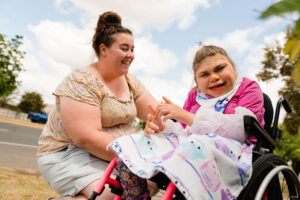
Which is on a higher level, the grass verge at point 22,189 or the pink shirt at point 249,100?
→ the pink shirt at point 249,100

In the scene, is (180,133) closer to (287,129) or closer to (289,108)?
(289,108)

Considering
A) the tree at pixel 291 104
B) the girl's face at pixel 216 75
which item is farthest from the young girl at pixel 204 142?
the tree at pixel 291 104

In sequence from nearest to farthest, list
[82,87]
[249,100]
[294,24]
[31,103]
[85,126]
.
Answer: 1. [294,24]
2. [249,100]
3. [85,126]
4. [82,87]
5. [31,103]

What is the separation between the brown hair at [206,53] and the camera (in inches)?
78.5

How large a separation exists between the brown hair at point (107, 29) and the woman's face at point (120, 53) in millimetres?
44

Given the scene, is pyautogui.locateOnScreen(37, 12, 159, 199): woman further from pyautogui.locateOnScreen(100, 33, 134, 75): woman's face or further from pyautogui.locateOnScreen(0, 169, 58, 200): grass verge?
pyautogui.locateOnScreen(0, 169, 58, 200): grass verge

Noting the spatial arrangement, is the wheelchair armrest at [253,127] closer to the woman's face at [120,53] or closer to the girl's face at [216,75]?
the girl's face at [216,75]

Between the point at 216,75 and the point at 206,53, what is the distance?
19cm

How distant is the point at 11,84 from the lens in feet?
64.1

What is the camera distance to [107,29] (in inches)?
92.7

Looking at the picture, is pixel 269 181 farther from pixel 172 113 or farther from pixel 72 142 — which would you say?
pixel 72 142

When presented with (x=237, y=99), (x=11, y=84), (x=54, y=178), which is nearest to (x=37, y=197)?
(x=54, y=178)

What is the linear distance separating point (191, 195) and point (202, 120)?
47 centimetres

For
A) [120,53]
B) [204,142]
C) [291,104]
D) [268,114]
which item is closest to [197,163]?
[204,142]
